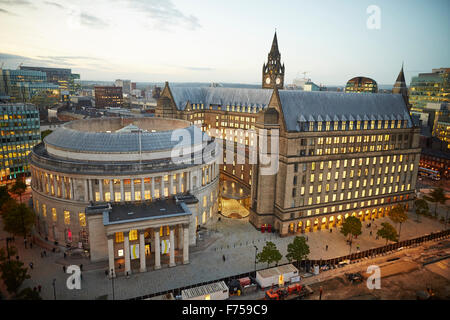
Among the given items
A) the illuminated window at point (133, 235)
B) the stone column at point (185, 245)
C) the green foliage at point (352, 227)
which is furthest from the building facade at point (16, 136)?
the green foliage at point (352, 227)

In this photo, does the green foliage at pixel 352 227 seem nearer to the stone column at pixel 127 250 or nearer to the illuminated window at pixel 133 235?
the illuminated window at pixel 133 235

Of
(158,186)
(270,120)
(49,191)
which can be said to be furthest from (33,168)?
(270,120)

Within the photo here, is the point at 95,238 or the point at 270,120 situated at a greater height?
the point at 270,120

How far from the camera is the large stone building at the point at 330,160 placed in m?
83.8

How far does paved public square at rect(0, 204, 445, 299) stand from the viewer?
61031 mm

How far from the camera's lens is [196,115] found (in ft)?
461

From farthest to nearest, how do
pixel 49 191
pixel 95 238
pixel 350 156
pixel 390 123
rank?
pixel 390 123, pixel 350 156, pixel 49 191, pixel 95 238

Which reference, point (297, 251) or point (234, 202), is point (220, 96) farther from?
point (297, 251)

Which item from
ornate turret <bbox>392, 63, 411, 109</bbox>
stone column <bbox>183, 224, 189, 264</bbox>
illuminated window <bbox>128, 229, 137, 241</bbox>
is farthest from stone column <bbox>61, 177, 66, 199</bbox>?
ornate turret <bbox>392, 63, 411, 109</bbox>

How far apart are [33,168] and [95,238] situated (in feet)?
96.4

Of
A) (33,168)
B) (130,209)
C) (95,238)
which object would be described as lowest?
(95,238)

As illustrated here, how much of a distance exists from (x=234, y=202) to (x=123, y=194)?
150 feet

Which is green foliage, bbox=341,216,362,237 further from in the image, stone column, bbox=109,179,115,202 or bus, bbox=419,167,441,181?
bus, bbox=419,167,441,181

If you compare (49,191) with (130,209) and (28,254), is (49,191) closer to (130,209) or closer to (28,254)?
(28,254)
